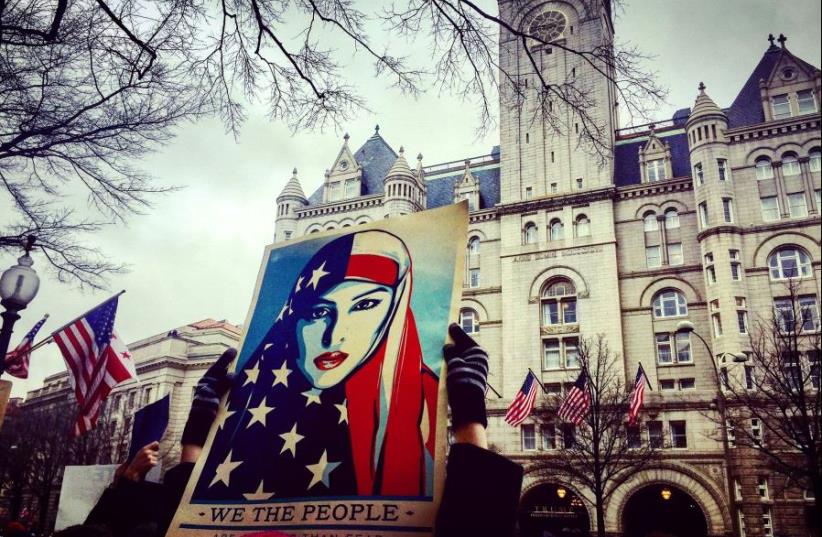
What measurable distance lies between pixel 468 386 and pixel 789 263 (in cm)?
3129

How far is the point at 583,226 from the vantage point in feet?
114

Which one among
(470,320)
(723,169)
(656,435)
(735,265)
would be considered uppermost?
(723,169)

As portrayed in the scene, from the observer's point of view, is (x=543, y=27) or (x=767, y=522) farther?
(x=767, y=522)

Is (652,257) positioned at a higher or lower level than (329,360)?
higher

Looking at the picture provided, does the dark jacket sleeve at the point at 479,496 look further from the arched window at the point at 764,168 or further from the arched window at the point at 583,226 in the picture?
the arched window at the point at 764,168

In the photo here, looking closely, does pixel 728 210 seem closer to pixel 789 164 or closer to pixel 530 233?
pixel 789 164

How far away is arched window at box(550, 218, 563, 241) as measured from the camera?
115ft

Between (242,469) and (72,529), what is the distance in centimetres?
99

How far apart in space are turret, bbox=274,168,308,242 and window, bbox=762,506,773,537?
3215cm

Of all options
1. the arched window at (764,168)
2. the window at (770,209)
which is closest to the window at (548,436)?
the window at (770,209)

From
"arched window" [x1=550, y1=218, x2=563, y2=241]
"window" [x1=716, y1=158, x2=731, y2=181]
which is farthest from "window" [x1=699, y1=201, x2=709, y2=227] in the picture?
"arched window" [x1=550, y1=218, x2=563, y2=241]

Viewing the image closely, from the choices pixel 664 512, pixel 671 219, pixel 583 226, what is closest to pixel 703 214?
pixel 671 219

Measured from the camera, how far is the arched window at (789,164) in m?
29.5

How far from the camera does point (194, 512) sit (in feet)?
11.5
